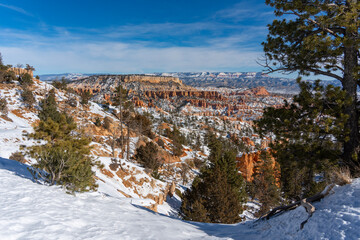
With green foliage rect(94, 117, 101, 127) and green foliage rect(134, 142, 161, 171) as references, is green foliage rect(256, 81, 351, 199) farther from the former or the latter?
green foliage rect(94, 117, 101, 127)

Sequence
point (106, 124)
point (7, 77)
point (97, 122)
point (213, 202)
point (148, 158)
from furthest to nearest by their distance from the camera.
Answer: point (7, 77)
point (106, 124)
point (97, 122)
point (148, 158)
point (213, 202)

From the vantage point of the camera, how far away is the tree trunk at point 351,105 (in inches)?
242

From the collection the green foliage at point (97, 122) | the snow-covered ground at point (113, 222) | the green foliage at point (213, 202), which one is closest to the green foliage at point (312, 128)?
the snow-covered ground at point (113, 222)

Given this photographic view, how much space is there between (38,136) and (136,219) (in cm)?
712

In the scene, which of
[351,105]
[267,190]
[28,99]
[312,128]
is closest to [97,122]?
[28,99]

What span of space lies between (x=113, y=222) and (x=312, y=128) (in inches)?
277

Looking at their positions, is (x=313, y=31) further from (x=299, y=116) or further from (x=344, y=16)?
(x=299, y=116)

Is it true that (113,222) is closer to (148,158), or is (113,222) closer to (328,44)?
(328,44)

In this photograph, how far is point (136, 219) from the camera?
270 inches

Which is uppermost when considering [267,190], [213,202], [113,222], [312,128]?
[312,128]

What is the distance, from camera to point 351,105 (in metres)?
6.18

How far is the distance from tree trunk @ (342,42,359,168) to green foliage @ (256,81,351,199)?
258mm

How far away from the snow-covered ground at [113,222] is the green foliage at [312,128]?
1.15 metres

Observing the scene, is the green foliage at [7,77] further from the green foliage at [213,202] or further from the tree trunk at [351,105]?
the tree trunk at [351,105]
